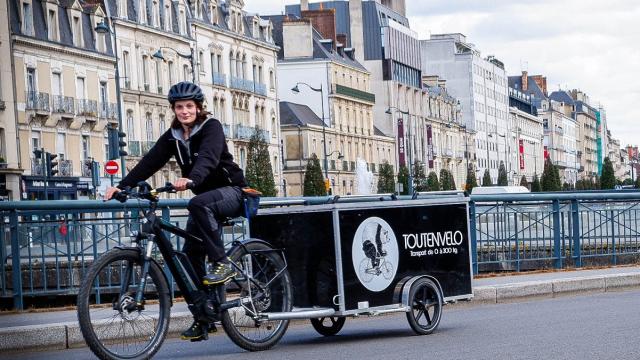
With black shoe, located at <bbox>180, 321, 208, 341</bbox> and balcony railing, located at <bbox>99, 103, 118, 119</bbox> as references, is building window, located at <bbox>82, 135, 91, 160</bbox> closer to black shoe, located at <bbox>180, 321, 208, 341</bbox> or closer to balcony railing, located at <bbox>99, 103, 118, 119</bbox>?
balcony railing, located at <bbox>99, 103, 118, 119</bbox>

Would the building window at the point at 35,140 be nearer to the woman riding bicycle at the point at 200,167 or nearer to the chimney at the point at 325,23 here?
the woman riding bicycle at the point at 200,167

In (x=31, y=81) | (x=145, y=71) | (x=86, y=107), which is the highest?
(x=145, y=71)

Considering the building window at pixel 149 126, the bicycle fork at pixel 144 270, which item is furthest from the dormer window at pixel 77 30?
the bicycle fork at pixel 144 270

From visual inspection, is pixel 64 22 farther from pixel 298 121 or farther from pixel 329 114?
pixel 329 114

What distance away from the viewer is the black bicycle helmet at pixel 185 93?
10.4 m

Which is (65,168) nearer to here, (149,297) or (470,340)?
(470,340)

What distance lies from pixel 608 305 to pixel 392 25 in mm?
129488

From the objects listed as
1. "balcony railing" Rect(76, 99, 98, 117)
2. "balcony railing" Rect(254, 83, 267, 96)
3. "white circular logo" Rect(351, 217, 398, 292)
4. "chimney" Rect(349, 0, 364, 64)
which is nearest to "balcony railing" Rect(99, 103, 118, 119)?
"balcony railing" Rect(76, 99, 98, 117)

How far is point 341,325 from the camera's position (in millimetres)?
12961

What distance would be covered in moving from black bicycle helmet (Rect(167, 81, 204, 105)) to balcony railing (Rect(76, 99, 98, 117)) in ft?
198

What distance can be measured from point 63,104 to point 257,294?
5880 centimetres

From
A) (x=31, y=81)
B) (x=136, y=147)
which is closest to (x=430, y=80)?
(x=136, y=147)

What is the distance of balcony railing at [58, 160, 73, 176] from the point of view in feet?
220

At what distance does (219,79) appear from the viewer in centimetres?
9081
